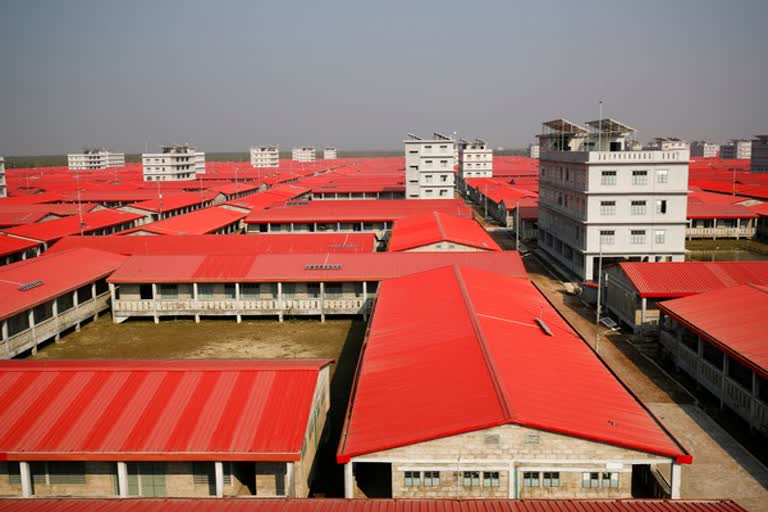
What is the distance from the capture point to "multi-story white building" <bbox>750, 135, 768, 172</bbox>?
134 meters

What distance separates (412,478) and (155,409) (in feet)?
26.3

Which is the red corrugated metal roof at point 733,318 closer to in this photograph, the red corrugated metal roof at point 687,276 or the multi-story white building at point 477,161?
the red corrugated metal roof at point 687,276

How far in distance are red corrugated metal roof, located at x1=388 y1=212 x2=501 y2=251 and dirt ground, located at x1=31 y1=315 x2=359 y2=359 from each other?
1144 cm

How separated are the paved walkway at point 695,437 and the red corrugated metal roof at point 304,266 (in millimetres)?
9229

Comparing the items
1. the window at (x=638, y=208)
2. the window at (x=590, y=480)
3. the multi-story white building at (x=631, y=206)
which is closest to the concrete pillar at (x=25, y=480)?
the window at (x=590, y=480)

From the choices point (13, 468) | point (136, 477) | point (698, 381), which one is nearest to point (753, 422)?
point (698, 381)

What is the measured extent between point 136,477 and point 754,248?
64.2m

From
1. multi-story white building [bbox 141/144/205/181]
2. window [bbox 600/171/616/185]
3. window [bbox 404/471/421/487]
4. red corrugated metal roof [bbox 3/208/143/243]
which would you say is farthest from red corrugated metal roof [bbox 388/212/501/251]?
multi-story white building [bbox 141/144/205/181]

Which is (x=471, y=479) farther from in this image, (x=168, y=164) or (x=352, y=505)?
(x=168, y=164)

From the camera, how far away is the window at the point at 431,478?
17422mm

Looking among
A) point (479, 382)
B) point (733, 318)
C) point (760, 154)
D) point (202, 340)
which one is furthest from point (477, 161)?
point (479, 382)

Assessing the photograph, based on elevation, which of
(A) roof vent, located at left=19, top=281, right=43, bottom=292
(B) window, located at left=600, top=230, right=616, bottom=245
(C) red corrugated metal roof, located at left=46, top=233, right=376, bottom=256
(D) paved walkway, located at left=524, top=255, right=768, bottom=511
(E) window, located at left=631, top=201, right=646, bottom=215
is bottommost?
(D) paved walkway, located at left=524, top=255, right=768, bottom=511

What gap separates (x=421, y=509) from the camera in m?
14.7

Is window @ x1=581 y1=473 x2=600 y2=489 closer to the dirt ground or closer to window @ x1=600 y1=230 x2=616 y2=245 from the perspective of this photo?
the dirt ground
